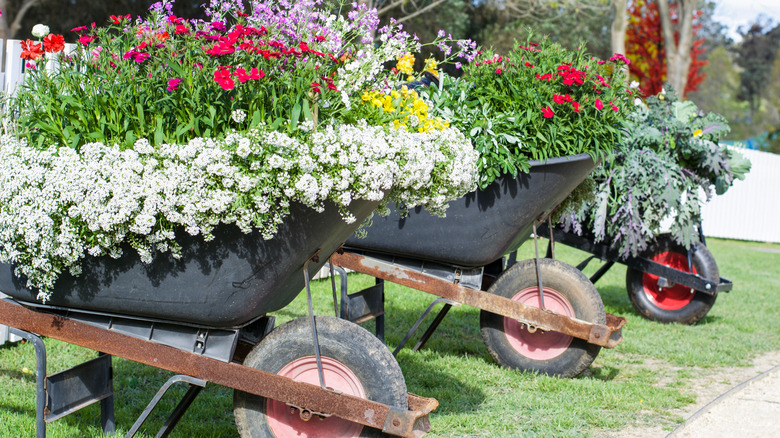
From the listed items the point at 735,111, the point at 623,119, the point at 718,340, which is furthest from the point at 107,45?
the point at 735,111

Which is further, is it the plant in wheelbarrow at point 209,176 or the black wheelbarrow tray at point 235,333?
the black wheelbarrow tray at point 235,333

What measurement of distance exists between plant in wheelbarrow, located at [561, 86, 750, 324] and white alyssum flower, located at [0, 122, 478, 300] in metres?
3.05

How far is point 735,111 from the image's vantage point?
4306cm

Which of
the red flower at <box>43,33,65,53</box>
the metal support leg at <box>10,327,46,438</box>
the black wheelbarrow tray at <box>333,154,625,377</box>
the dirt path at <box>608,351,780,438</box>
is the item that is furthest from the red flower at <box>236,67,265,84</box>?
the dirt path at <box>608,351,780,438</box>

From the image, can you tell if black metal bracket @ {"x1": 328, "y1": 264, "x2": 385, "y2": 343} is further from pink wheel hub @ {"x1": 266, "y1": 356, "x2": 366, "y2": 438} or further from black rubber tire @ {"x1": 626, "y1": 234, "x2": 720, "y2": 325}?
black rubber tire @ {"x1": 626, "y1": 234, "x2": 720, "y2": 325}

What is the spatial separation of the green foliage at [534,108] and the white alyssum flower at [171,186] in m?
1.27

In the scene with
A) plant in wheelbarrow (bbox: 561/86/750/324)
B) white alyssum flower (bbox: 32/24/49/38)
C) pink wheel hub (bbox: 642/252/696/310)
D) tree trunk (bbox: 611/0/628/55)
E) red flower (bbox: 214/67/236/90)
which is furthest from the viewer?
tree trunk (bbox: 611/0/628/55)

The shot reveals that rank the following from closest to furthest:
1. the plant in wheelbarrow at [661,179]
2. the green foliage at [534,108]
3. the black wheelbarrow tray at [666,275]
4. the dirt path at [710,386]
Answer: the dirt path at [710,386], the green foliage at [534,108], the plant in wheelbarrow at [661,179], the black wheelbarrow tray at [666,275]

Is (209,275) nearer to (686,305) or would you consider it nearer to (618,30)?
(686,305)


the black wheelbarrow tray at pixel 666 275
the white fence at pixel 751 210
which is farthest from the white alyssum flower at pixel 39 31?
the white fence at pixel 751 210

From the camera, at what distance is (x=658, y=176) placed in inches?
194

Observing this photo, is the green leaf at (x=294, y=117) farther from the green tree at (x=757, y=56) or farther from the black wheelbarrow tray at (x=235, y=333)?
the green tree at (x=757, y=56)

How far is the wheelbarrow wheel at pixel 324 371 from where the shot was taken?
7.72 ft

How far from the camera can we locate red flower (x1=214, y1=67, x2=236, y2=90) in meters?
2.05
